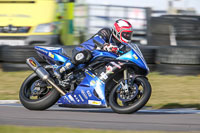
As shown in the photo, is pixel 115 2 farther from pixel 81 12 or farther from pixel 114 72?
pixel 114 72

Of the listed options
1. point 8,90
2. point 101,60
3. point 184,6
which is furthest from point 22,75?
point 184,6

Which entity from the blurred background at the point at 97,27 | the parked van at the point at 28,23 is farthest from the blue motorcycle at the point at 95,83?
the parked van at the point at 28,23

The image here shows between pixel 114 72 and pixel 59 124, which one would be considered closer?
pixel 59 124

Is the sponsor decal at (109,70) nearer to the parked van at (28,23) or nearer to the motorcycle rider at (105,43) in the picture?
the motorcycle rider at (105,43)

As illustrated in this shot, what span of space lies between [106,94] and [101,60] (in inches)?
19.7

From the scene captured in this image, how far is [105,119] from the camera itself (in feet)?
18.0

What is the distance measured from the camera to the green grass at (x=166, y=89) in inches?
285

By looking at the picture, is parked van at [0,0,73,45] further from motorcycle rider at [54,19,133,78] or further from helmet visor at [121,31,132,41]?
helmet visor at [121,31,132,41]

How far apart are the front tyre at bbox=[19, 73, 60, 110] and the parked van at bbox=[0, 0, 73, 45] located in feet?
17.3

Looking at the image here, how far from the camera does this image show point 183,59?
9508 mm

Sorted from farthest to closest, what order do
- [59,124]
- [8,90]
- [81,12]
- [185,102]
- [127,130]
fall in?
[81,12], [8,90], [185,102], [59,124], [127,130]

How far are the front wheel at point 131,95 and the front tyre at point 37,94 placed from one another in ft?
2.93

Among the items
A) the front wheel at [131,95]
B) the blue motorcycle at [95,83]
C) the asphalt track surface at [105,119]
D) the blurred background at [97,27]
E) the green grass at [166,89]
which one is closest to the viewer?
the asphalt track surface at [105,119]

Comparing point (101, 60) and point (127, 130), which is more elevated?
point (101, 60)
